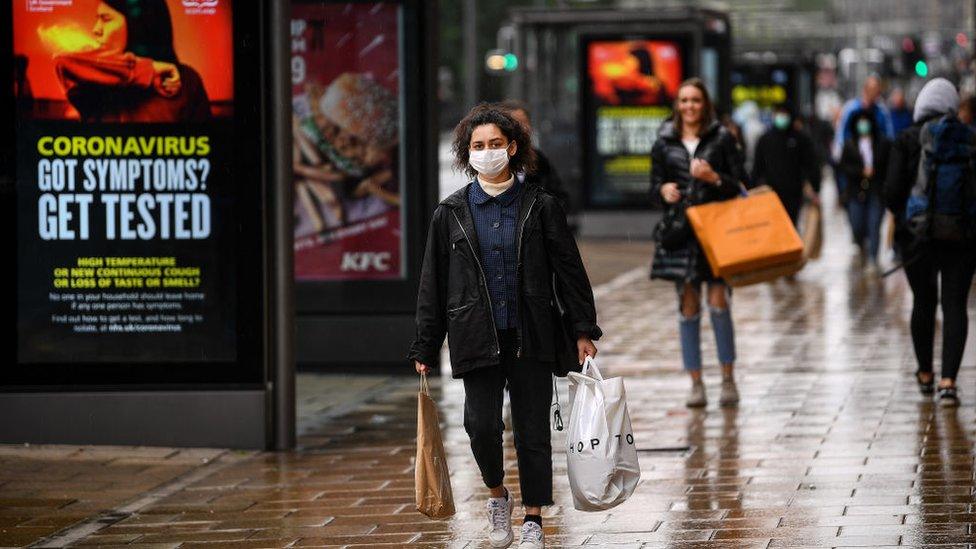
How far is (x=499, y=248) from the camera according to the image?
6371 mm

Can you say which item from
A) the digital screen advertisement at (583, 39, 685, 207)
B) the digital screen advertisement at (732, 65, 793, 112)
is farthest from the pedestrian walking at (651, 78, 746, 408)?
the digital screen advertisement at (732, 65, 793, 112)

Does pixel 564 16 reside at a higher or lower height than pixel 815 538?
higher

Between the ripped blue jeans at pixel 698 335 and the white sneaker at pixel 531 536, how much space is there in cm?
376

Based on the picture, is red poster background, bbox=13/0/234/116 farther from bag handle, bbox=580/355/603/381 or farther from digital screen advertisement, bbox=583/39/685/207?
digital screen advertisement, bbox=583/39/685/207

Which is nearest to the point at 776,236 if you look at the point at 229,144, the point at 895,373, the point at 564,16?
the point at 895,373

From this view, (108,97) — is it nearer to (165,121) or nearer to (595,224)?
(165,121)

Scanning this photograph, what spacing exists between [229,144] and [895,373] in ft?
14.4

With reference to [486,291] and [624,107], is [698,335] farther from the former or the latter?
[624,107]

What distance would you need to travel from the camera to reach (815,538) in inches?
257

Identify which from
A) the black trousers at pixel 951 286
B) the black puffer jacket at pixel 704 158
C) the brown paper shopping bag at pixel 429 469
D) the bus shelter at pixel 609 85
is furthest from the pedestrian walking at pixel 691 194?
the bus shelter at pixel 609 85

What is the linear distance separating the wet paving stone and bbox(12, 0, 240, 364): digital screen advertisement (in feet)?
2.03

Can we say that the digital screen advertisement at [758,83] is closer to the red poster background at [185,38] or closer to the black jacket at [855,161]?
the black jacket at [855,161]

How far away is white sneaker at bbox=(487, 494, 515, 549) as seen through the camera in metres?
6.41

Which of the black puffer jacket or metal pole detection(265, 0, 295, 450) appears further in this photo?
the black puffer jacket
